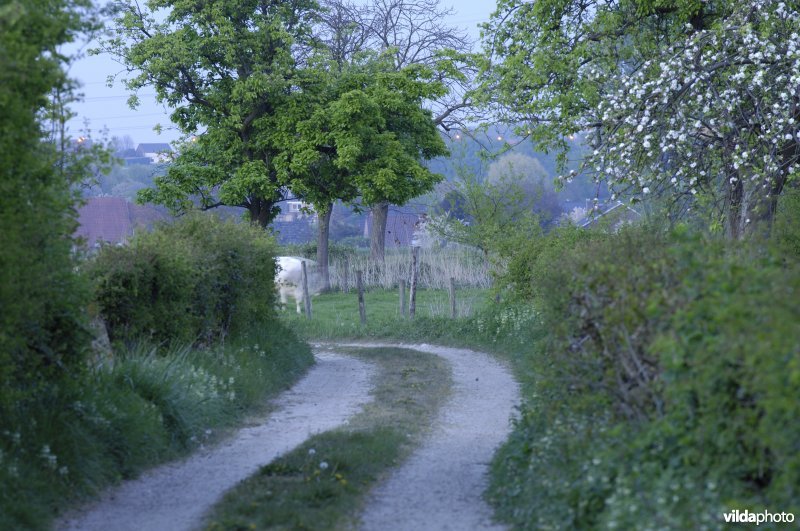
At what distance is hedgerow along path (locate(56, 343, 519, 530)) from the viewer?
698 centimetres

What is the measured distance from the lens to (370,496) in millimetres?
7516

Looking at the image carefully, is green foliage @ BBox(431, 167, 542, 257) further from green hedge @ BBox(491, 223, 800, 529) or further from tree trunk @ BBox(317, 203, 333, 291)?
green hedge @ BBox(491, 223, 800, 529)

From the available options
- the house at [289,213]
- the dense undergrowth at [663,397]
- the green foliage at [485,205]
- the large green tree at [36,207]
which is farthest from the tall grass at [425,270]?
the large green tree at [36,207]

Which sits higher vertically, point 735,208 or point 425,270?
point 735,208

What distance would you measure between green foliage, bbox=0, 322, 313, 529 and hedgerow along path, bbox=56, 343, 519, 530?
24cm

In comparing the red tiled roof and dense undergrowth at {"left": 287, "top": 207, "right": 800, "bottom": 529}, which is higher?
the red tiled roof

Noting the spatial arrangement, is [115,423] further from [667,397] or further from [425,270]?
[425,270]

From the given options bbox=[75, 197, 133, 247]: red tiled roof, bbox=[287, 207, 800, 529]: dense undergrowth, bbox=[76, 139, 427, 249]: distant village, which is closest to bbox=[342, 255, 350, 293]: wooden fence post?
bbox=[76, 139, 427, 249]: distant village

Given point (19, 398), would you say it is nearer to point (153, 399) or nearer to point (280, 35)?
point (153, 399)

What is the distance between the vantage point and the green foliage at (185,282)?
35.2ft

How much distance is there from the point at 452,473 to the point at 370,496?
113 cm

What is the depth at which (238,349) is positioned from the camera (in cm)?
1345

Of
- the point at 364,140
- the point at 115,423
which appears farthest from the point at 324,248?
the point at 115,423

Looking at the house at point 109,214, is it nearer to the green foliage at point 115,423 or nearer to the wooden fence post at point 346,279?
the wooden fence post at point 346,279
